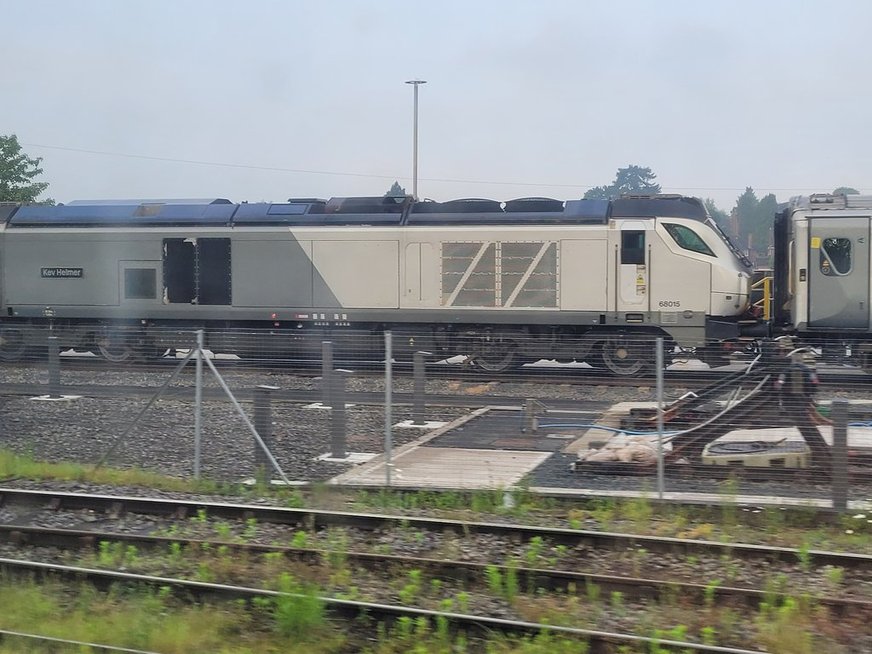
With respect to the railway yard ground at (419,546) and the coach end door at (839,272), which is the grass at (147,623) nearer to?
the railway yard ground at (419,546)

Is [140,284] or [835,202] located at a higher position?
[835,202]

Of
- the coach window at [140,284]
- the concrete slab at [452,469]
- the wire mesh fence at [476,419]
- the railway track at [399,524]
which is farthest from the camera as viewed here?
the coach window at [140,284]

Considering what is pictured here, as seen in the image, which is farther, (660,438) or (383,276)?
(383,276)

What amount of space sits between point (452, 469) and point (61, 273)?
13484 mm

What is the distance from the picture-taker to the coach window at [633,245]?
1738 centimetres

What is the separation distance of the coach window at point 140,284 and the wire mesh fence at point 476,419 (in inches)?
70.8

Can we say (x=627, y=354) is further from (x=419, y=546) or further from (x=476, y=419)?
(x=419, y=546)

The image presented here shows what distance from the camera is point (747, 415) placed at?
30.5 feet

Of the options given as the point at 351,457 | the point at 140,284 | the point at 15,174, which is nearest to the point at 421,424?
the point at 351,457

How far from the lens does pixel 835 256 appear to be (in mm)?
16609

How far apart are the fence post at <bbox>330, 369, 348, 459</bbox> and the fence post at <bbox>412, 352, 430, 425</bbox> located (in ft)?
5.16

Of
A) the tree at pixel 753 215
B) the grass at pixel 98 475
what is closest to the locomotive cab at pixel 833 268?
the grass at pixel 98 475

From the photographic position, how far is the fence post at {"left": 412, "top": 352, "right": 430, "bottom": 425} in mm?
12125

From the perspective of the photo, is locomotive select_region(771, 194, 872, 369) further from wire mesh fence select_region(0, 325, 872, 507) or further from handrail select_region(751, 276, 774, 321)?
handrail select_region(751, 276, 774, 321)
